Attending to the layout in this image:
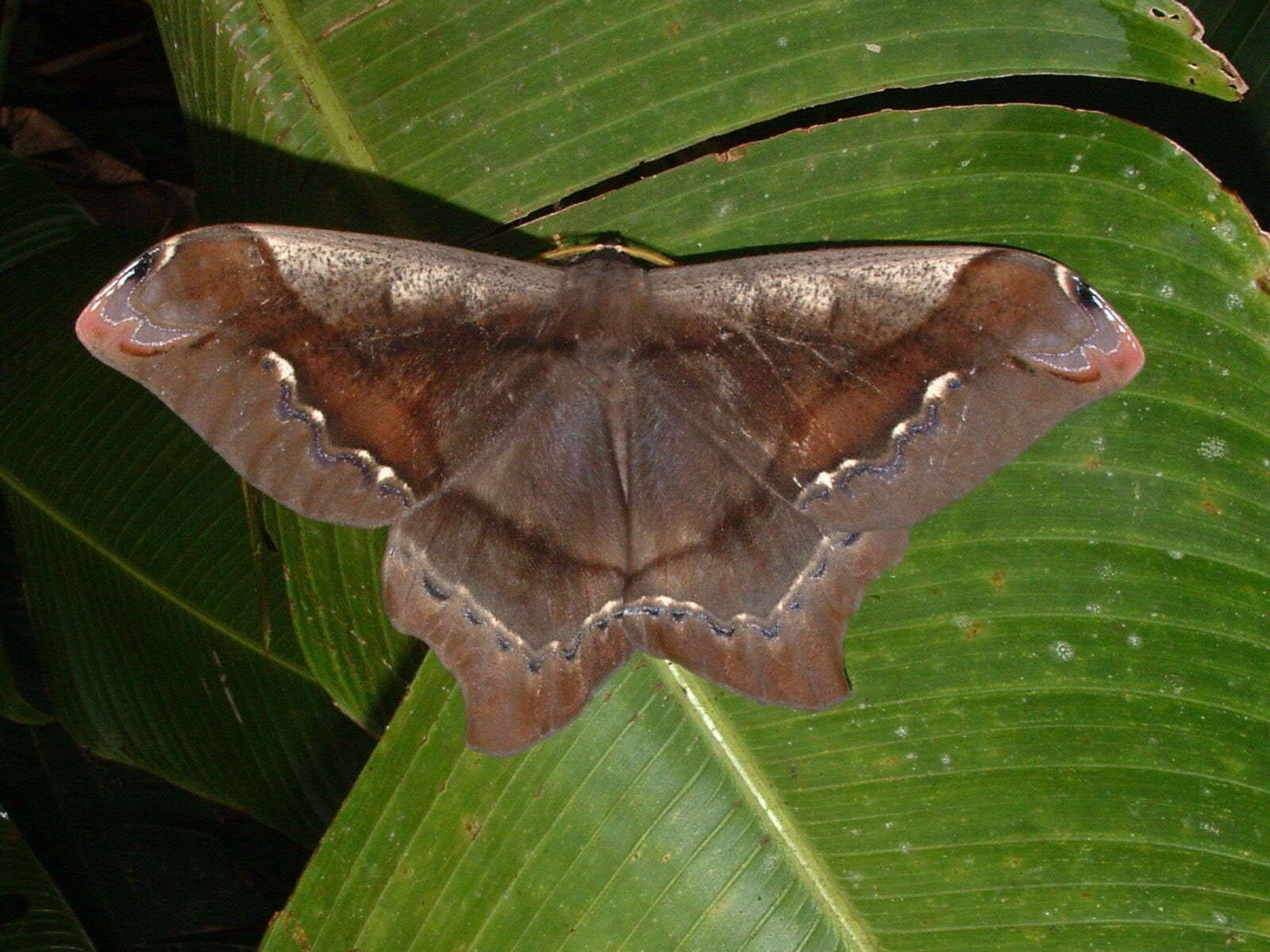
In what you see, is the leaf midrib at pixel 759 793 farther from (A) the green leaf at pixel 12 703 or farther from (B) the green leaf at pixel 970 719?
(A) the green leaf at pixel 12 703

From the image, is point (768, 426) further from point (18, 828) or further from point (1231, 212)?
point (18, 828)

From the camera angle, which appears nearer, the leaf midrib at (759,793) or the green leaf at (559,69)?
the green leaf at (559,69)

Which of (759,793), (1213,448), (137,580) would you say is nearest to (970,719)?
(759,793)

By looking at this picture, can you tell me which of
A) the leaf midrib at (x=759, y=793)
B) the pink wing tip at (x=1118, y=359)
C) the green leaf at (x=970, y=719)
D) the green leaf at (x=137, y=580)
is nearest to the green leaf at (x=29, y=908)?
the green leaf at (x=137, y=580)

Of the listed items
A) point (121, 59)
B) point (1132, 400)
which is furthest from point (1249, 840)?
point (121, 59)

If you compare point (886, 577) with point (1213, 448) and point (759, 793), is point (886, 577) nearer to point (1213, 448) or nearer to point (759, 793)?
point (759, 793)

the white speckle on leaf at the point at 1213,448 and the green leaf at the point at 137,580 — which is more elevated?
the white speckle on leaf at the point at 1213,448

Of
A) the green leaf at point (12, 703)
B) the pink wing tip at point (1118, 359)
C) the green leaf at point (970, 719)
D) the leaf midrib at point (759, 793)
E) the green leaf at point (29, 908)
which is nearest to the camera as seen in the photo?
the pink wing tip at point (1118, 359)
